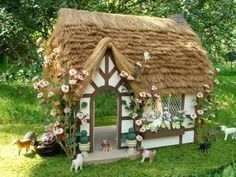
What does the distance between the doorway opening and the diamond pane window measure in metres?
1.48

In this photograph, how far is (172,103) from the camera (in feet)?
36.4

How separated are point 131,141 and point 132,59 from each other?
6.84 ft

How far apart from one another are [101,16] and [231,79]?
13.1 m

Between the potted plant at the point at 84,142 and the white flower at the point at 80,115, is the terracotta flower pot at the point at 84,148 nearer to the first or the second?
the potted plant at the point at 84,142

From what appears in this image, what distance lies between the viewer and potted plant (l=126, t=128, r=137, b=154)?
9961 millimetres

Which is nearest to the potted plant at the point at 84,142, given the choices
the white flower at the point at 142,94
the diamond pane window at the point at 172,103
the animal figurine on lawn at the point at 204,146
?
the white flower at the point at 142,94

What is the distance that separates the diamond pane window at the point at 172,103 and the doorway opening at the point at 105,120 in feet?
4.87

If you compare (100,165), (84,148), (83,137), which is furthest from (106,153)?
(83,137)

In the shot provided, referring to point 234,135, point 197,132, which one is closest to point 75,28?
point 197,132

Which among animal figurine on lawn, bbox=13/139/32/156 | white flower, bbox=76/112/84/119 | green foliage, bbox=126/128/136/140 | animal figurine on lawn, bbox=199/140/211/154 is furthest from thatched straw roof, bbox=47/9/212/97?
animal figurine on lawn, bbox=13/139/32/156

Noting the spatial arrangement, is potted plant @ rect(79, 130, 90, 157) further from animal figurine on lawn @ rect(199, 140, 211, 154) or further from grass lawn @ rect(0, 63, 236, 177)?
animal figurine on lawn @ rect(199, 140, 211, 154)

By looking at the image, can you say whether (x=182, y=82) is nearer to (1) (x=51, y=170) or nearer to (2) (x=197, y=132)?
(2) (x=197, y=132)

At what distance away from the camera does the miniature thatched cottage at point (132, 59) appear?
970cm

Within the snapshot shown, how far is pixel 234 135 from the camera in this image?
12.0m
